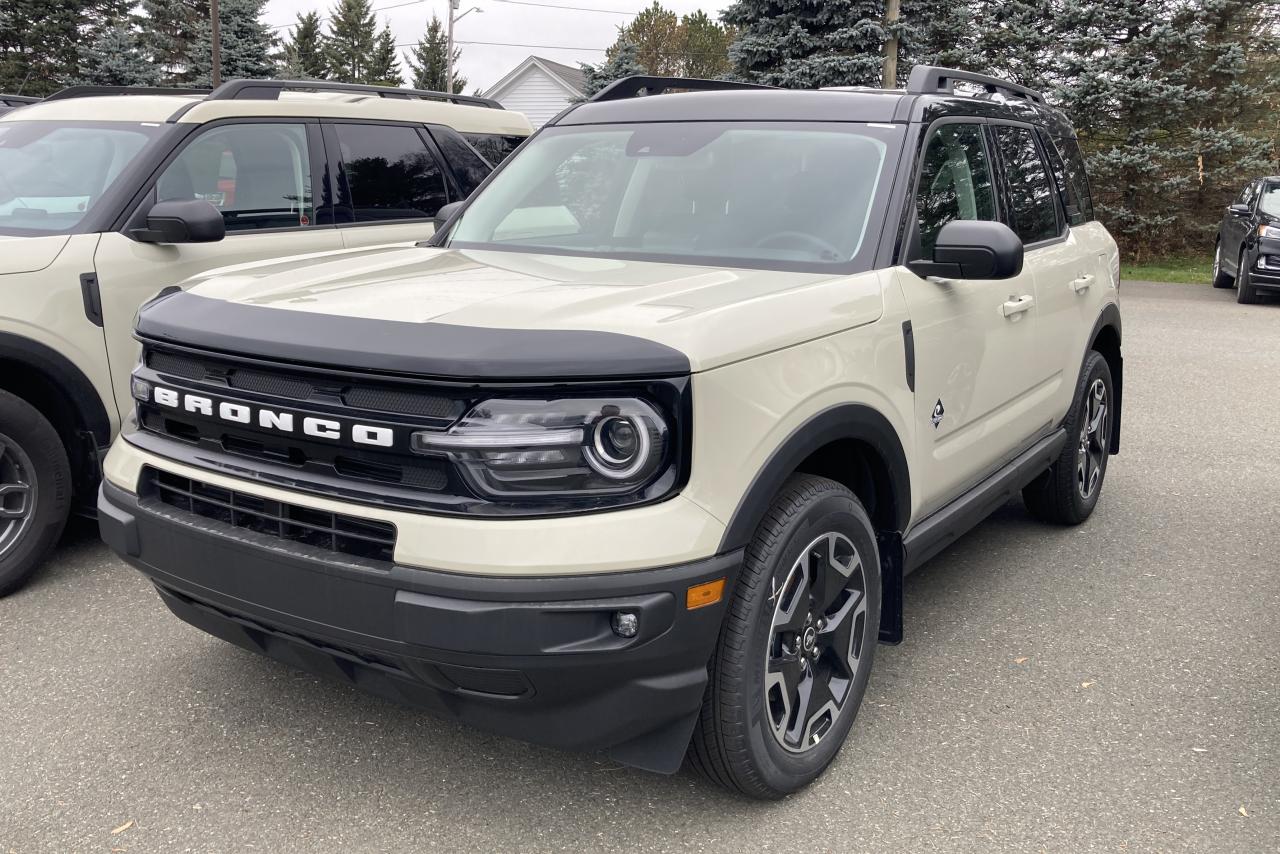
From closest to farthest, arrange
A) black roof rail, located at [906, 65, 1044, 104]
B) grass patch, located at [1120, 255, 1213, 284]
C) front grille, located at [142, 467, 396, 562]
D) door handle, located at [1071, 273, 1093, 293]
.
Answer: front grille, located at [142, 467, 396, 562]
black roof rail, located at [906, 65, 1044, 104]
door handle, located at [1071, 273, 1093, 293]
grass patch, located at [1120, 255, 1213, 284]

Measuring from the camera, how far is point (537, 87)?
157ft

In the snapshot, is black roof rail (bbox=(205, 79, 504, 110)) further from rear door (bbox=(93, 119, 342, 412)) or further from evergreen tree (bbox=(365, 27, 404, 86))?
evergreen tree (bbox=(365, 27, 404, 86))

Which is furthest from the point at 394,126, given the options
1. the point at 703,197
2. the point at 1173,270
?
the point at 1173,270

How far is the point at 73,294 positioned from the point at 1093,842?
13.1 ft

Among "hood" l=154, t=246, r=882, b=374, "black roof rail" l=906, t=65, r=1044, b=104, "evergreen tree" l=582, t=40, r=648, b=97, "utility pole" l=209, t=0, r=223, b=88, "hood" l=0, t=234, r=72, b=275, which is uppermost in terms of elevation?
"utility pole" l=209, t=0, r=223, b=88

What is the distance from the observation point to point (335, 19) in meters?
69.2

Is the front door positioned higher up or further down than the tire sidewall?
higher up

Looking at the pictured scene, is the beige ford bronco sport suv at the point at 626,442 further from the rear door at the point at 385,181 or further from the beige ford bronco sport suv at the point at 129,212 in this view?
the rear door at the point at 385,181

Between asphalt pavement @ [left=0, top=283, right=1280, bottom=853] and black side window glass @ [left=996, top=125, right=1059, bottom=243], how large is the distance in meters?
1.44

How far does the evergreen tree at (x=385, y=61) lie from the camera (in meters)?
66.9

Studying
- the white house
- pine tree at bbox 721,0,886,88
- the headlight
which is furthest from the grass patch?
the white house

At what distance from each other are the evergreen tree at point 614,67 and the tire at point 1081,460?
2271 centimetres

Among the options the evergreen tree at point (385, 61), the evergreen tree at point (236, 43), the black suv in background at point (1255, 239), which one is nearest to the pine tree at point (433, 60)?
the evergreen tree at point (385, 61)

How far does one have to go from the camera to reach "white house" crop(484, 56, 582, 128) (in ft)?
152
